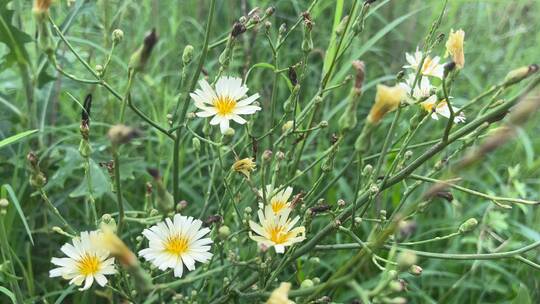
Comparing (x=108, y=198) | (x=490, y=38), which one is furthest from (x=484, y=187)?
(x=108, y=198)

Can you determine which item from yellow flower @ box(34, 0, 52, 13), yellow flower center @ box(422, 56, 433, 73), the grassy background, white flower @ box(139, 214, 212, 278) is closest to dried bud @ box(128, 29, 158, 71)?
yellow flower @ box(34, 0, 52, 13)

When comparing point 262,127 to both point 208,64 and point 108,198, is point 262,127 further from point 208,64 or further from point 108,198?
point 108,198

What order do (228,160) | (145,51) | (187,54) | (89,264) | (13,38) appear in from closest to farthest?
(145,51)
(89,264)
(187,54)
(13,38)
(228,160)

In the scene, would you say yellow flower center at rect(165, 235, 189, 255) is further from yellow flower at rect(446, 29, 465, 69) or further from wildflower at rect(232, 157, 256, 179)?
yellow flower at rect(446, 29, 465, 69)

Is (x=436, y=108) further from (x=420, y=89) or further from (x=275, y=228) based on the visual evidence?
(x=275, y=228)

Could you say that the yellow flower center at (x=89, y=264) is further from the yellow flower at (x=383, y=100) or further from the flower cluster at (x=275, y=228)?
the yellow flower at (x=383, y=100)

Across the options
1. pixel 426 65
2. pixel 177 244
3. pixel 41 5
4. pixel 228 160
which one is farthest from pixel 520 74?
pixel 228 160

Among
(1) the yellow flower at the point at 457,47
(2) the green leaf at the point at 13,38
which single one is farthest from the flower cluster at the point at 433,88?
(2) the green leaf at the point at 13,38
